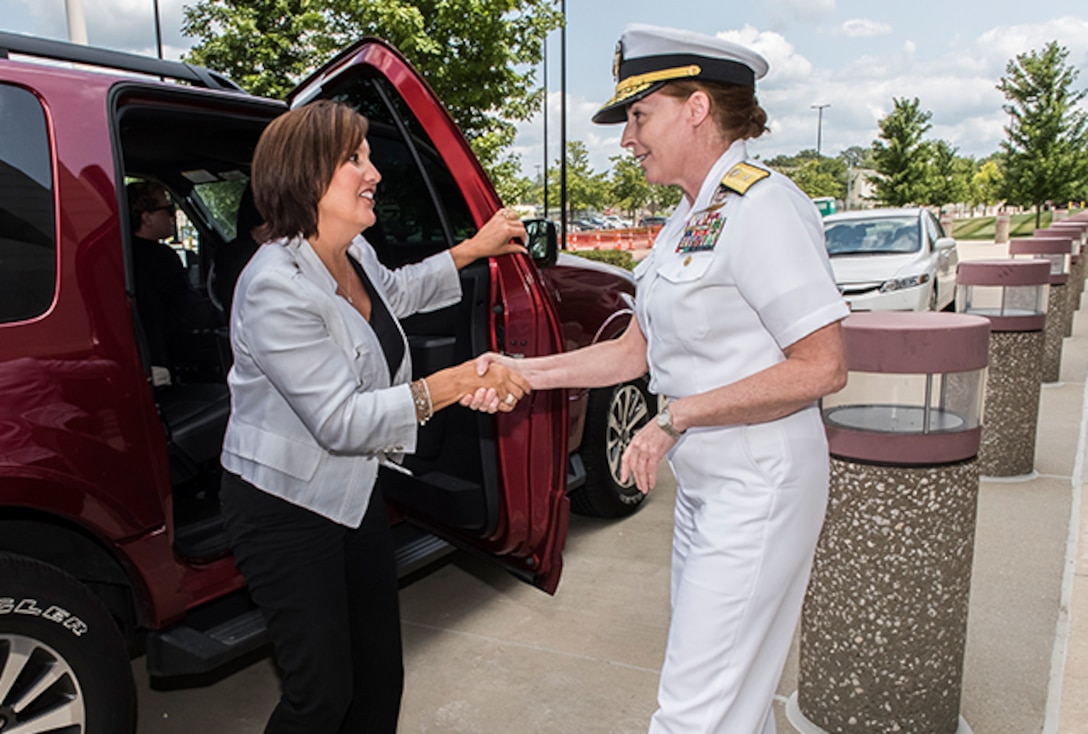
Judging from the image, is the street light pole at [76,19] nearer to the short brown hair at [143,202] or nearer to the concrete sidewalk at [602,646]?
the short brown hair at [143,202]

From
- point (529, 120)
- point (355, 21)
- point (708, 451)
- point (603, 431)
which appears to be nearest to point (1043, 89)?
point (529, 120)

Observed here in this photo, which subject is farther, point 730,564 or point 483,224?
point 483,224

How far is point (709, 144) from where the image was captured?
191 cm

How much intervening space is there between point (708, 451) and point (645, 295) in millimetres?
373

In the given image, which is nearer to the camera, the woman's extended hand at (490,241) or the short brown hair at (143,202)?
the woman's extended hand at (490,241)

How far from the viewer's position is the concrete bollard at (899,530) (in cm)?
255

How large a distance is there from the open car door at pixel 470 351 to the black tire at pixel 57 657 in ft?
3.43

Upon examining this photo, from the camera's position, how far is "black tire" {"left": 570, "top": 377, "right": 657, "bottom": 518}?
4.44m

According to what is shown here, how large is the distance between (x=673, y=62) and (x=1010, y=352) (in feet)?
13.3

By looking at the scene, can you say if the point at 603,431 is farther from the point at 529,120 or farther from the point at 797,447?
the point at 529,120

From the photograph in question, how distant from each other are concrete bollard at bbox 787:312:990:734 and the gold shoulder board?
1.00 metres

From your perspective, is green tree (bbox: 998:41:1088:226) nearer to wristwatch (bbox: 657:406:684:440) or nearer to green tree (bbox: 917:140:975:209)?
green tree (bbox: 917:140:975:209)

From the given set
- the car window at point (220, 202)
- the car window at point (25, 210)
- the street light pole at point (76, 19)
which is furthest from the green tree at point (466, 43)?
the car window at point (25, 210)

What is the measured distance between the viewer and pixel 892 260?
35.7ft
